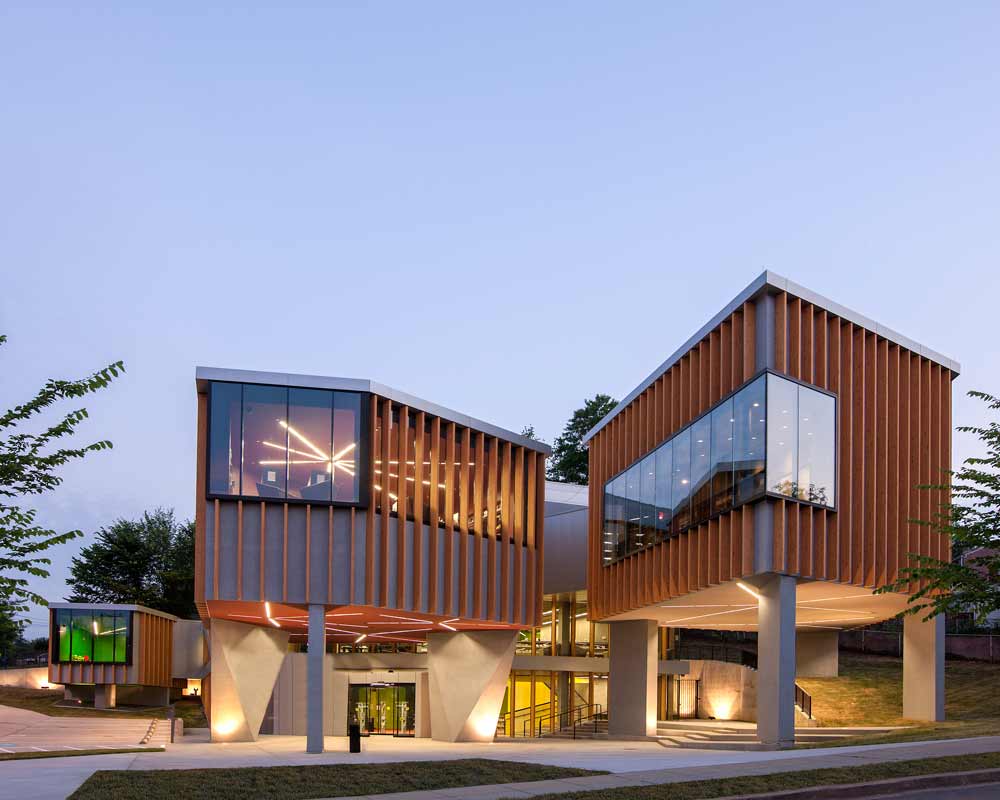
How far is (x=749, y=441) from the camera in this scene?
2883 cm

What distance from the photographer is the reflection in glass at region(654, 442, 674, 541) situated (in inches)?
1369

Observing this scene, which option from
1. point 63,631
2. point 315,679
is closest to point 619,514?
point 315,679

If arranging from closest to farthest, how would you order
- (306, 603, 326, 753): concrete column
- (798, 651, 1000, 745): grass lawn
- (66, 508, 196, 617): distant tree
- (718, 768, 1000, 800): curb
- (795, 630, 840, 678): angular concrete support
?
(718, 768, 1000, 800): curb, (306, 603, 326, 753): concrete column, (798, 651, 1000, 745): grass lawn, (795, 630, 840, 678): angular concrete support, (66, 508, 196, 617): distant tree

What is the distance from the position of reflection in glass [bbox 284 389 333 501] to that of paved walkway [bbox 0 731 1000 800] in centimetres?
678

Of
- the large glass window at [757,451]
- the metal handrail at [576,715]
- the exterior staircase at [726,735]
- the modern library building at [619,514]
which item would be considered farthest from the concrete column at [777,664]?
the metal handrail at [576,715]

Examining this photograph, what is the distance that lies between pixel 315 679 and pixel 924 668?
19.1 metres

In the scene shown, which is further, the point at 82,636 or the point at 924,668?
the point at 82,636

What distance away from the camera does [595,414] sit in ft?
316

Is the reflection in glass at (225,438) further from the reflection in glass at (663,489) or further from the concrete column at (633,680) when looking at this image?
the concrete column at (633,680)

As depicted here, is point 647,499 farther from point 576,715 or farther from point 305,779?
point 305,779

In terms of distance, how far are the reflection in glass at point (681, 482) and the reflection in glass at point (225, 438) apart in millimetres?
12717

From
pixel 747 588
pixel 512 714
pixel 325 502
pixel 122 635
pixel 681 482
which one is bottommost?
pixel 512 714

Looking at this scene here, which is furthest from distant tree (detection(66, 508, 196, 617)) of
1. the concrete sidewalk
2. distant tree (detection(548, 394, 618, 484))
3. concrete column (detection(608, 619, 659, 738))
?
the concrete sidewalk

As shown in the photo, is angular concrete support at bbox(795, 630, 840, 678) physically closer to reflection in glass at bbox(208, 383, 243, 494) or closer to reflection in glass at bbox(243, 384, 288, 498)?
reflection in glass at bbox(243, 384, 288, 498)
